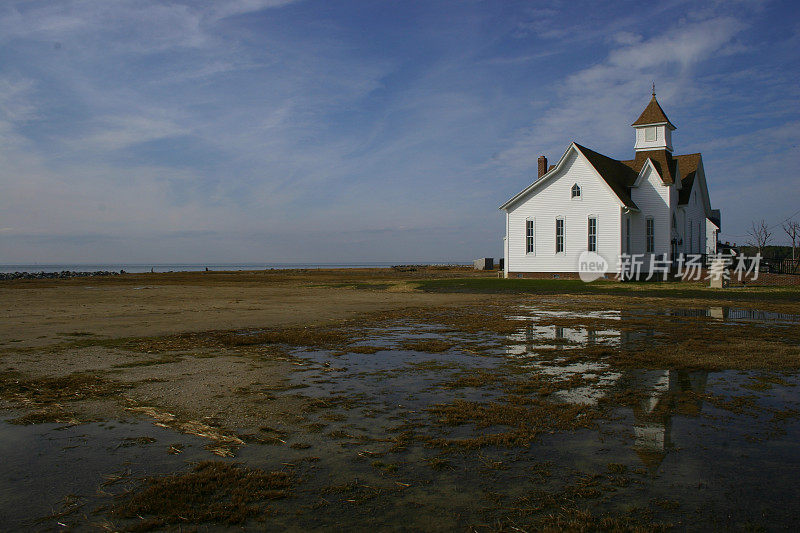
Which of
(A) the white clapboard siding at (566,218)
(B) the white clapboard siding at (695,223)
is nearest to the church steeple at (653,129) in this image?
(B) the white clapboard siding at (695,223)

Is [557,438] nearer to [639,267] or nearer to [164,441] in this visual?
[164,441]

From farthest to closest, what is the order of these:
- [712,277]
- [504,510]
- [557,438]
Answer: [712,277] → [557,438] → [504,510]

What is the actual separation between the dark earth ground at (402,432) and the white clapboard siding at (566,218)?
25.3 metres

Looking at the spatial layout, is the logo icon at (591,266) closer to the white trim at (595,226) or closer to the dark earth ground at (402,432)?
the white trim at (595,226)

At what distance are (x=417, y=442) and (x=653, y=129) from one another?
43010 millimetres

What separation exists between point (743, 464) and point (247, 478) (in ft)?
13.3

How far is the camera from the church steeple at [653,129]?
41.2 meters

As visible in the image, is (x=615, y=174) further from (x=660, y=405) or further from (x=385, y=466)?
(x=385, y=466)

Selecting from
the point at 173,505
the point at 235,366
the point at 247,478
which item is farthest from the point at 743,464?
the point at 235,366

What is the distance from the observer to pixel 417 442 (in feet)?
16.9

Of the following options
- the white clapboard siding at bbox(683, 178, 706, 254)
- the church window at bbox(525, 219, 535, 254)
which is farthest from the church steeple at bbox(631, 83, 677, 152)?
the church window at bbox(525, 219, 535, 254)

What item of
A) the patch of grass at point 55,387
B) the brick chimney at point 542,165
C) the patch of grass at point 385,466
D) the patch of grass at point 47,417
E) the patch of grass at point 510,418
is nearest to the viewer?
the patch of grass at point 385,466

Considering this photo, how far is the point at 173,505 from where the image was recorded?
3.86 meters

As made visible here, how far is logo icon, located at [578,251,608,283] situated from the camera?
36375 millimetres
